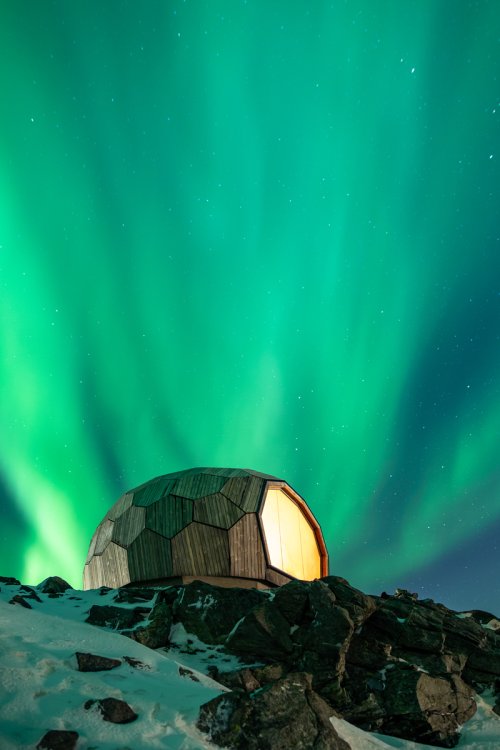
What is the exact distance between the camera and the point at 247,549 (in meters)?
13.3

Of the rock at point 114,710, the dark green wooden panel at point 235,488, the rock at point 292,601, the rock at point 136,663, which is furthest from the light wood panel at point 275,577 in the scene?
the rock at point 114,710

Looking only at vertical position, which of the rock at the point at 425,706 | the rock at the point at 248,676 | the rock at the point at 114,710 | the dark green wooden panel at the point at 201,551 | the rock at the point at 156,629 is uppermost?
the dark green wooden panel at the point at 201,551

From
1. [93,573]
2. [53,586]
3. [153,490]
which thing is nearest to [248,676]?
[53,586]

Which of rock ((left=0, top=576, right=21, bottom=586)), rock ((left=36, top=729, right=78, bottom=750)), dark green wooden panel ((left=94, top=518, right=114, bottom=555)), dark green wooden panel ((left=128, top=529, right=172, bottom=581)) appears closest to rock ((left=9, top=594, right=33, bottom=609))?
rock ((left=0, top=576, right=21, bottom=586))

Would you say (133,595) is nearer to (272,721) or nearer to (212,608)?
(212,608)

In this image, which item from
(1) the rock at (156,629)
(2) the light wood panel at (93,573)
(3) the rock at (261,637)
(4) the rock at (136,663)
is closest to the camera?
(4) the rock at (136,663)

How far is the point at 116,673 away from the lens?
5695 mm

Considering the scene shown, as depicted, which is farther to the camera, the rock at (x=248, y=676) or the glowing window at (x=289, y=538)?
the glowing window at (x=289, y=538)

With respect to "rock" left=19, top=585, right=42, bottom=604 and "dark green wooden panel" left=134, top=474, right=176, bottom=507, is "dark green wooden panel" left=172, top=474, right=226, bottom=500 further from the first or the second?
"rock" left=19, top=585, right=42, bottom=604

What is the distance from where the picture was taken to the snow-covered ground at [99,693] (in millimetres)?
4391

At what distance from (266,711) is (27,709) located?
7.22 feet

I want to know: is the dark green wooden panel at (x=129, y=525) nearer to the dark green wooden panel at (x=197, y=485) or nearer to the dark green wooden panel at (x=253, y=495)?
the dark green wooden panel at (x=197, y=485)

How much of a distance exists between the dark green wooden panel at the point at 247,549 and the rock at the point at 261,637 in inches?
180

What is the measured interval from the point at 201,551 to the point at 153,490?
259 cm
